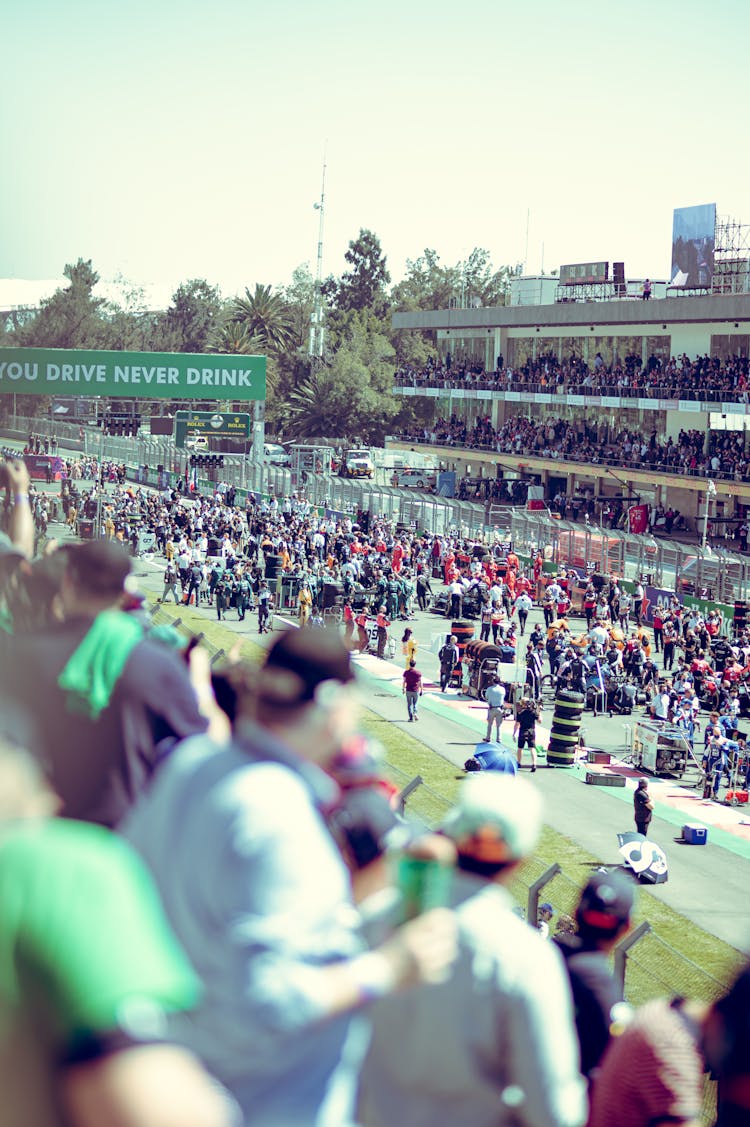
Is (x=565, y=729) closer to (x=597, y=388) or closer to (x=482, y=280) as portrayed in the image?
(x=597, y=388)

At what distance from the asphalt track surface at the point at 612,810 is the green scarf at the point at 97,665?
10.5 m

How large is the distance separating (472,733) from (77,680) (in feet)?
77.7

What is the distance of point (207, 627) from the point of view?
32.7m

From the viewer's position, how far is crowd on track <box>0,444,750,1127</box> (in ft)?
6.20

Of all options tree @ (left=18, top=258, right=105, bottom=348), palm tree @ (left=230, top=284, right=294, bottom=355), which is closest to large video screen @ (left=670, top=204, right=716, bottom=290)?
tree @ (left=18, top=258, right=105, bottom=348)

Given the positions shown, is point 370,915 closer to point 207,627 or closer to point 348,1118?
point 348,1118

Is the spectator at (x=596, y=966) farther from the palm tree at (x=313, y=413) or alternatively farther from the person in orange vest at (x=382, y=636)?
the palm tree at (x=313, y=413)

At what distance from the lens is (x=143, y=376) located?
205ft

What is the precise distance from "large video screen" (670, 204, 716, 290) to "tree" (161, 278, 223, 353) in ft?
244

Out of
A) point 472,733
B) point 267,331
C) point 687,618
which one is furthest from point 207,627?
point 267,331

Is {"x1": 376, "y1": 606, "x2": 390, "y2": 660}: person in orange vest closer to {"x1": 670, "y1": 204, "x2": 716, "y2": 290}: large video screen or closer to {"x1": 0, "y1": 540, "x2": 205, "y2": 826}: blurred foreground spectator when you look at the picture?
{"x1": 0, "y1": 540, "x2": 205, "y2": 826}: blurred foreground spectator

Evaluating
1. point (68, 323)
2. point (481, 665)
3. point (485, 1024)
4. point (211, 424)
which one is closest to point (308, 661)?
point (485, 1024)

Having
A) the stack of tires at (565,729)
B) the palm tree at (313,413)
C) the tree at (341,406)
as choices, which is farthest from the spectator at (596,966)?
the palm tree at (313,413)

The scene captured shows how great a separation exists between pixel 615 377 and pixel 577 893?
180 ft
